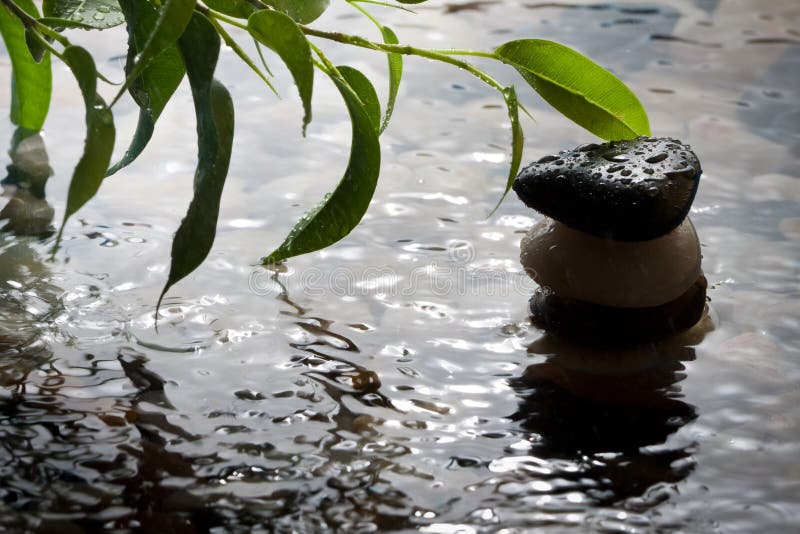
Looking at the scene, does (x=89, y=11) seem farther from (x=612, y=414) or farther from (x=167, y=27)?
(x=612, y=414)

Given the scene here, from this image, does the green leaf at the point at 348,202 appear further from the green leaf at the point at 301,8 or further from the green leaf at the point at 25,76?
the green leaf at the point at 25,76

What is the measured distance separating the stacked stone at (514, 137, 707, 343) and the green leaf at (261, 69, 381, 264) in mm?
202

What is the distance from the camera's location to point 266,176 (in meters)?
1.12

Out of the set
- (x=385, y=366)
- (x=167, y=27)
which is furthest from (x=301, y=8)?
(x=385, y=366)

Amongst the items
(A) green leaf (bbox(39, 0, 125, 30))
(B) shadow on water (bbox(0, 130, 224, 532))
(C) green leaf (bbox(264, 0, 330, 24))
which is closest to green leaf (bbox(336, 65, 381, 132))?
(C) green leaf (bbox(264, 0, 330, 24))

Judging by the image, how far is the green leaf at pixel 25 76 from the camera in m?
0.82

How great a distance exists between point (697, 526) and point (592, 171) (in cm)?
32

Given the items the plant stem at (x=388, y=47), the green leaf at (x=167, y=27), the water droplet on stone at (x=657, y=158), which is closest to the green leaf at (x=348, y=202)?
the plant stem at (x=388, y=47)

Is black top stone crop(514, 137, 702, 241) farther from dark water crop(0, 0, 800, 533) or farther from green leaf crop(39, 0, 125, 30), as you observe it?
green leaf crop(39, 0, 125, 30)

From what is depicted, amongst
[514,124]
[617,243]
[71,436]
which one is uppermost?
[514,124]

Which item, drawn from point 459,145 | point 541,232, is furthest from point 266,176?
point 541,232

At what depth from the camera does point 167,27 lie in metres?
0.54

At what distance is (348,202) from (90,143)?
0.69 feet

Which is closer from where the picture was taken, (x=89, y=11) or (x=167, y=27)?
(x=167, y=27)
